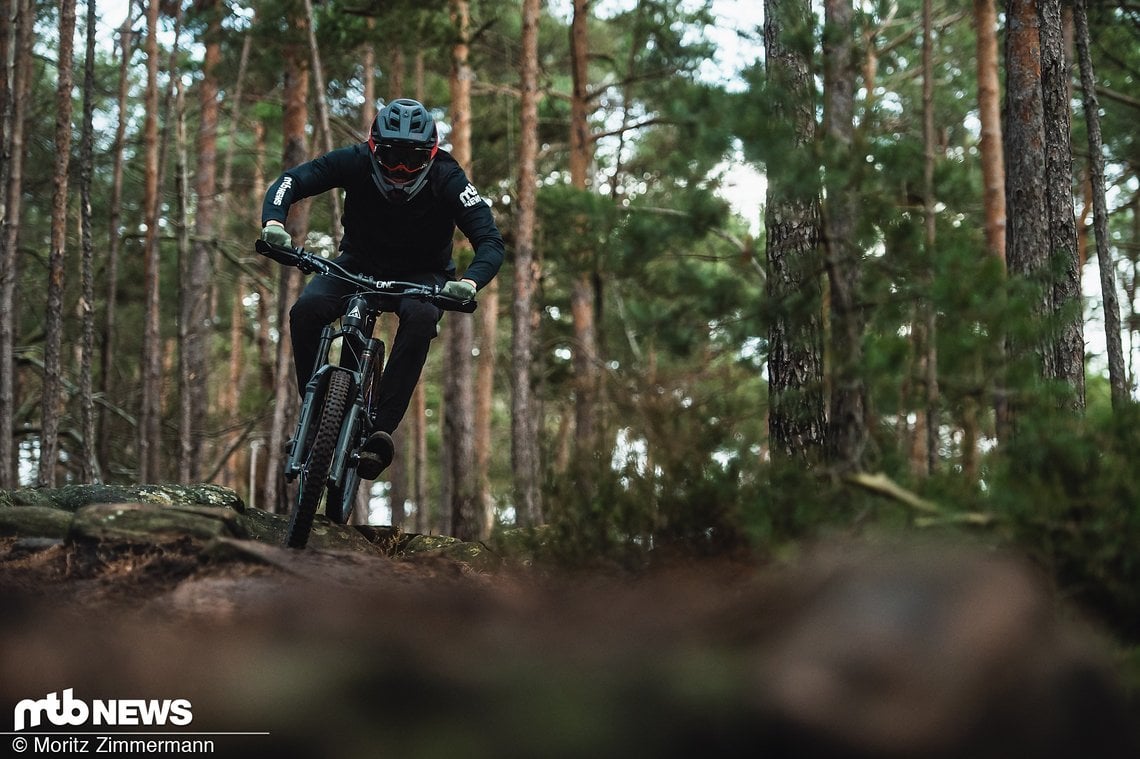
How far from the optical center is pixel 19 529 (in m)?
5.26

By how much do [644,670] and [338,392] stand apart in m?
3.04

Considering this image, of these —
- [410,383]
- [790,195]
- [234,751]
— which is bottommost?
[234,751]

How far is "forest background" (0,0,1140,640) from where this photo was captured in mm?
4012

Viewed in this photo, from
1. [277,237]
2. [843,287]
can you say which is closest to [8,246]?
[277,237]

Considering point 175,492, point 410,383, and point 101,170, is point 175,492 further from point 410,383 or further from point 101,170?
point 101,170

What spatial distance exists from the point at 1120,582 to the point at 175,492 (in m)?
5.52

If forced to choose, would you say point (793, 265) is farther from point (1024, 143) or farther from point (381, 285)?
point (1024, 143)

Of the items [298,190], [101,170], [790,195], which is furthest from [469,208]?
[101,170]

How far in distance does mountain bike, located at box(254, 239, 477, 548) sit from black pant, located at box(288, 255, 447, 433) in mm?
56

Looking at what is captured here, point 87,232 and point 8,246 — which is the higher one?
point 87,232

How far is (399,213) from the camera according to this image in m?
6.13

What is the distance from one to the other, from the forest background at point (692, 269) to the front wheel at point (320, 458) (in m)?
0.88

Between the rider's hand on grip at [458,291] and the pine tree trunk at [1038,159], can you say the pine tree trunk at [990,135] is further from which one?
the rider's hand on grip at [458,291]

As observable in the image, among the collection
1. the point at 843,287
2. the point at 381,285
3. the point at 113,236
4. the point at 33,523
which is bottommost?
the point at 33,523
